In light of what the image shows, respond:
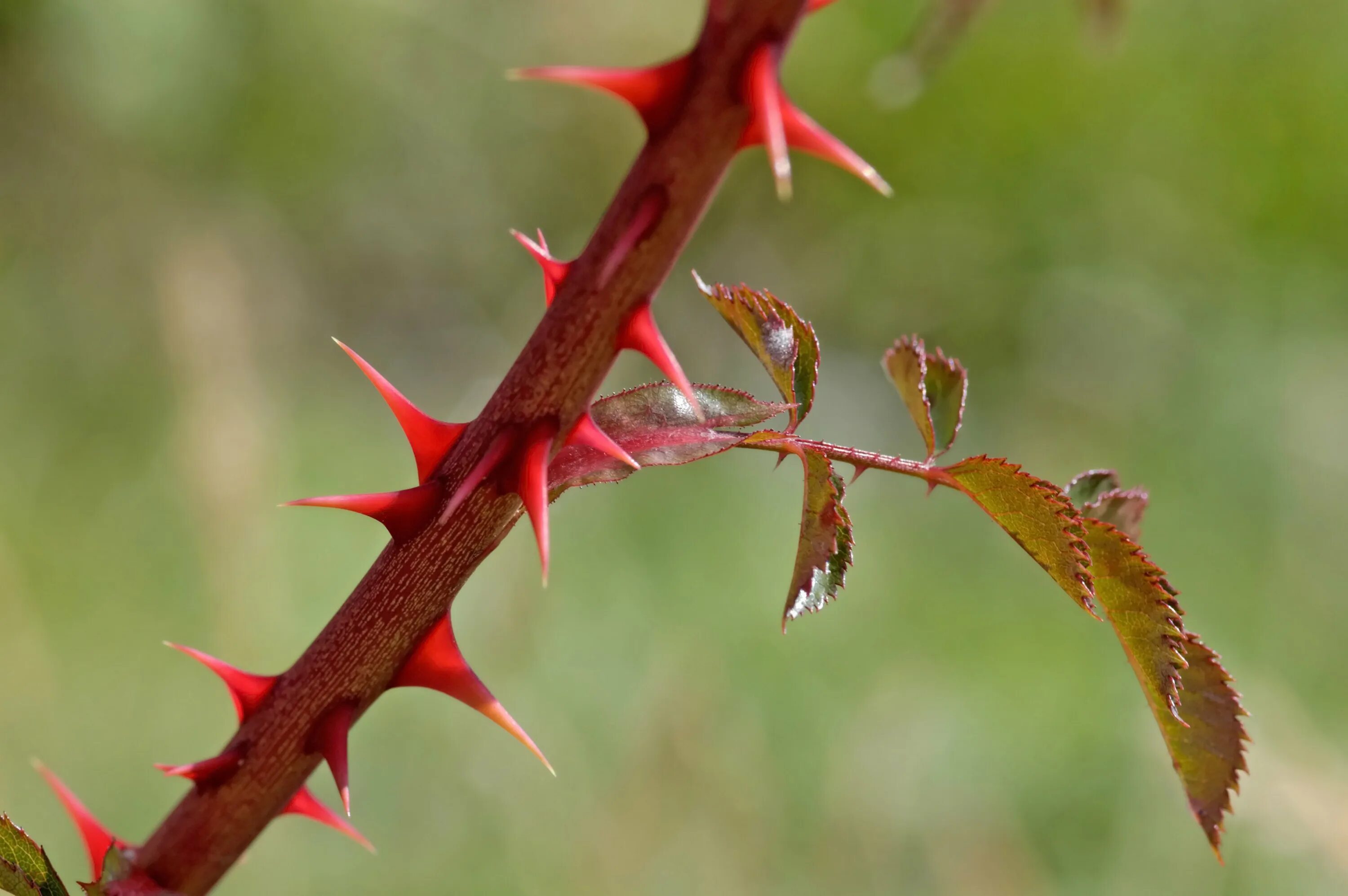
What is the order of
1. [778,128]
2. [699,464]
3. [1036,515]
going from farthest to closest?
[699,464] → [1036,515] → [778,128]

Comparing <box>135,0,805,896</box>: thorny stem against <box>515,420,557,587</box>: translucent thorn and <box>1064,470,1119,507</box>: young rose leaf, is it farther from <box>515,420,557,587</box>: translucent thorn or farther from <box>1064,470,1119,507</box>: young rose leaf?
<box>1064,470,1119,507</box>: young rose leaf

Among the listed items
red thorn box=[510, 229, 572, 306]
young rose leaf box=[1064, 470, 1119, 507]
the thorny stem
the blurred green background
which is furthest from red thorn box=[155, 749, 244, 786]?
the blurred green background

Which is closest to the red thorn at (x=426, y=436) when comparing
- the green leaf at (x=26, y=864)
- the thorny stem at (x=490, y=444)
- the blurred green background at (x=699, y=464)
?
the thorny stem at (x=490, y=444)

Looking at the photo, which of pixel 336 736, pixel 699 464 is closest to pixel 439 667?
pixel 336 736

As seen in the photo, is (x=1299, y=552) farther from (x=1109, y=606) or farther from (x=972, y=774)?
(x=1109, y=606)

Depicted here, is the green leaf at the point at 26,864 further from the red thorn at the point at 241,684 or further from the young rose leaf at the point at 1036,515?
the young rose leaf at the point at 1036,515

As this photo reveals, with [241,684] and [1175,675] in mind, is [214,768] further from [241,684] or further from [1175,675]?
[1175,675]
